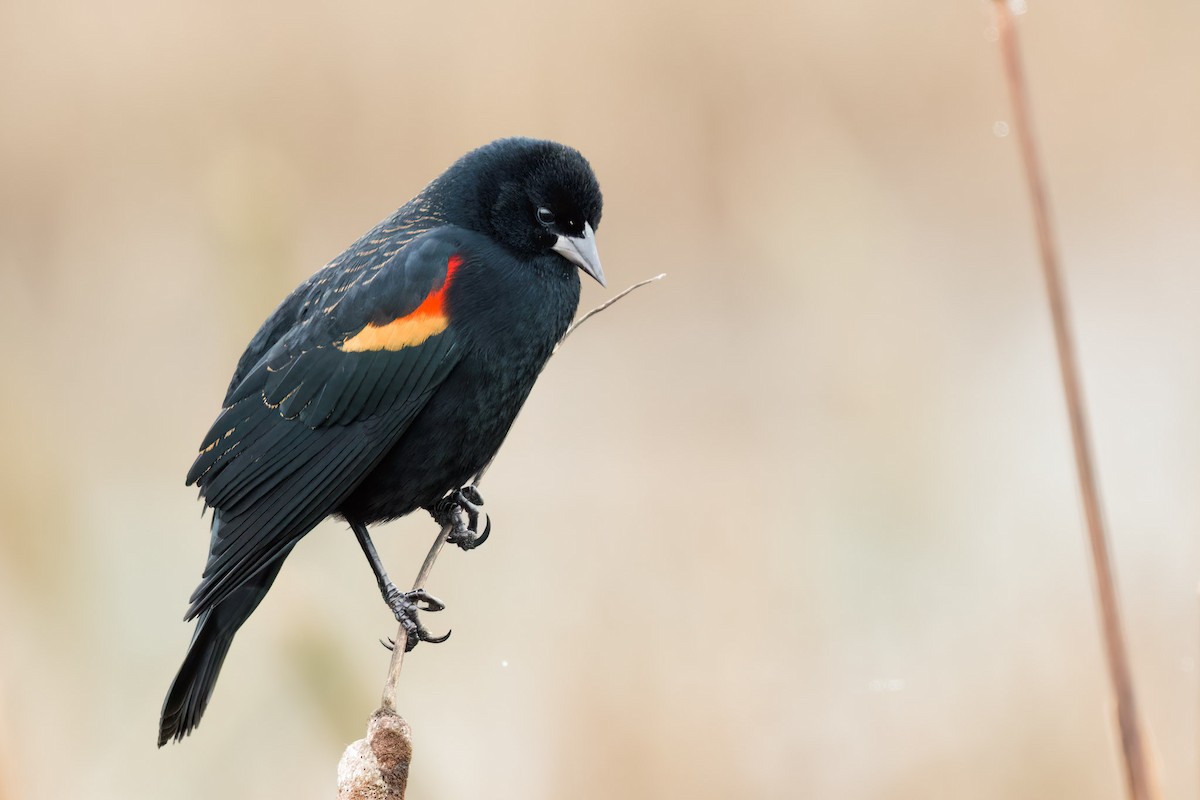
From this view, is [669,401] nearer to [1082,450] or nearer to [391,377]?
[391,377]

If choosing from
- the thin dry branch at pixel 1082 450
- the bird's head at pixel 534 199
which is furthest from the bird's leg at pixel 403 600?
the thin dry branch at pixel 1082 450

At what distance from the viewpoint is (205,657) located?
91.4 inches

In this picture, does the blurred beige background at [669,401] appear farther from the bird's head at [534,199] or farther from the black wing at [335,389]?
the bird's head at [534,199]

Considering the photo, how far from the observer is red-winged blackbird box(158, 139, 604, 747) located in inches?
96.3

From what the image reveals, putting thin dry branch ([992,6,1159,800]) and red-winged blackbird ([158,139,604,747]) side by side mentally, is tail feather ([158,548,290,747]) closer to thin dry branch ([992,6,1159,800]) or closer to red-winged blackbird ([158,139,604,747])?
red-winged blackbird ([158,139,604,747])

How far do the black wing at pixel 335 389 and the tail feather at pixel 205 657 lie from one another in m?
0.12

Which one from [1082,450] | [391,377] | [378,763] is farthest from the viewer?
[391,377]

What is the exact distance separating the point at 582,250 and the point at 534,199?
0.15 metres

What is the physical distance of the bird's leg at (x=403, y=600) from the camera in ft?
8.30

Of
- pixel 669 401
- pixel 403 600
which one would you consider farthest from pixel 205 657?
pixel 669 401

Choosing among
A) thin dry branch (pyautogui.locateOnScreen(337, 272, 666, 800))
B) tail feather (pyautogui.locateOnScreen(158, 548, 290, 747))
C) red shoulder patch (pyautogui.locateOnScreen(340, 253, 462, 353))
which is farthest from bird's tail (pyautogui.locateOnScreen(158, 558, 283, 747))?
thin dry branch (pyautogui.locateOnScreen(337, 272, 666, 800))

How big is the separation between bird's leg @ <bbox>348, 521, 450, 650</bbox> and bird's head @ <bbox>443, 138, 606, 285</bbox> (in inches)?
26.3

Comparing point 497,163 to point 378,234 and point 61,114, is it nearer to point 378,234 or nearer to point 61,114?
point 378,234

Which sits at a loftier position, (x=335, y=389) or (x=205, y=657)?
(x=335, y=389)
